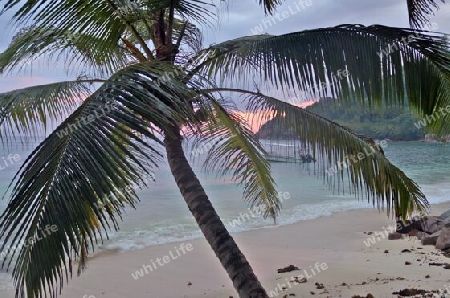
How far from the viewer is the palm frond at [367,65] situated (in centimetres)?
336

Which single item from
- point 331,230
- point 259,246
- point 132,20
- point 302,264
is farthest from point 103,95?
point 331,230

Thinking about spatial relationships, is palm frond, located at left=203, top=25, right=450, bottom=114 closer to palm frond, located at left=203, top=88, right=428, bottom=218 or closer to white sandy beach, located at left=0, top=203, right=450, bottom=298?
palm frond, located at left=203, top=88, right=428, bottom=218

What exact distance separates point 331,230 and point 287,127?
940 cm

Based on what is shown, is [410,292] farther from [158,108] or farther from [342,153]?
[158,108]

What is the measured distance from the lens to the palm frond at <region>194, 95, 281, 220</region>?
4.42 meters

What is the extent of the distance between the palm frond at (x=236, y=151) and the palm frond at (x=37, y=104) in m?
1.09

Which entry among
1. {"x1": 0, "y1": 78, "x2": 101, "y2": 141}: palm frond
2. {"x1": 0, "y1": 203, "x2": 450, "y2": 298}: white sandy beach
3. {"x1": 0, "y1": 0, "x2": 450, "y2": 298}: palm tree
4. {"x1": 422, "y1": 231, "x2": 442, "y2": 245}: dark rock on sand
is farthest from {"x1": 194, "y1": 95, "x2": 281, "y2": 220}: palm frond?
{"x1": 422, "y1": 231, "x2": 442, "y2": 245}: dark rock on sand

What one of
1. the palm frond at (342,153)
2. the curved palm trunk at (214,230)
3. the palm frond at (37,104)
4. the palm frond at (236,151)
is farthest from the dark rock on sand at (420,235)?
the palm frond at (37,104)

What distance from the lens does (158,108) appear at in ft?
8.84

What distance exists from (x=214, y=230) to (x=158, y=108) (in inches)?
57.8

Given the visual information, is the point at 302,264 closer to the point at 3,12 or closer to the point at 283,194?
the point at 3,12

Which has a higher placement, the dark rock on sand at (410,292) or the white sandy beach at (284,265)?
the dark rock on sand at (410,292)

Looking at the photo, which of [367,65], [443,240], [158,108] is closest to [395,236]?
[443,240]

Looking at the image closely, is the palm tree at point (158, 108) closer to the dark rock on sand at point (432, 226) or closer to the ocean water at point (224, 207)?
the ocean water at point (224, 207)
